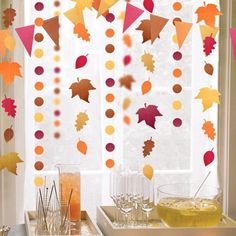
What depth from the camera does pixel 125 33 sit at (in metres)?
2.67

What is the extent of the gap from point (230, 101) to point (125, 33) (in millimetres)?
586

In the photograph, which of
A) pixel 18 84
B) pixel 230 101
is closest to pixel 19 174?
pixel 18 84

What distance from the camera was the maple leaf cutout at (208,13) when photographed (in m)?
2.63

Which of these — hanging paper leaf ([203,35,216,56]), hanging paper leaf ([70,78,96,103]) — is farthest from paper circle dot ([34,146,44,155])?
hanging paper leaf ([203,35,216,56])

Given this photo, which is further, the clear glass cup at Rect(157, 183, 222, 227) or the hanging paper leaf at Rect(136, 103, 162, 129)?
the hanging paper leaf at Rect(136, 103, 162, 129)

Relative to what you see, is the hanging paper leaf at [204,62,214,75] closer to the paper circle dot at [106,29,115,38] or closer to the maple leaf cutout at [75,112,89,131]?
the paper circle dot at [106,29,115,38]

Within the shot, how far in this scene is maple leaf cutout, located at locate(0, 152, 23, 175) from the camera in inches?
99.4

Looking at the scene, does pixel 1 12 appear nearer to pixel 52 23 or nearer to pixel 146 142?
pixel 52 23

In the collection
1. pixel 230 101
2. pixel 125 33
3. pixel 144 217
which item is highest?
pixel 125 33

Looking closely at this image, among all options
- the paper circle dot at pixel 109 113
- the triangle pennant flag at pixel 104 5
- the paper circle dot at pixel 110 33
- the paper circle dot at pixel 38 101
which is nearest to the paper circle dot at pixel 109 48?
the paper circle dot at pixel 110 33

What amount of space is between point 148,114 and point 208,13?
536mm

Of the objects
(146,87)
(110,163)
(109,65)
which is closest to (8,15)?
(109,65)

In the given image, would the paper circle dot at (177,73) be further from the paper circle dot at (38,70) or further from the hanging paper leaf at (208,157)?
the paper circle dot at (38,70)

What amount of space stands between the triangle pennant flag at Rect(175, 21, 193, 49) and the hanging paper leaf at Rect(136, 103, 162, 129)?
32 cm
